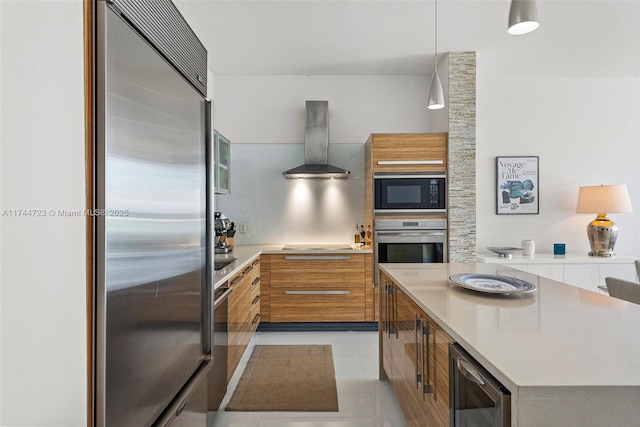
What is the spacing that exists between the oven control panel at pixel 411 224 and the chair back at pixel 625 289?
169 cm

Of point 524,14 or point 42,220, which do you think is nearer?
point 42,220

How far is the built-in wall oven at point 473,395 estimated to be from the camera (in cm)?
86

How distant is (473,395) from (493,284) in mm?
829

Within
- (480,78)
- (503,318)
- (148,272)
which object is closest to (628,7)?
(480,78)

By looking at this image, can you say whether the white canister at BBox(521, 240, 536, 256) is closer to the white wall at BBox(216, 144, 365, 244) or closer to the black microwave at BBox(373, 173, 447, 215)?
the black microwave at BBox(373, 173, 447, 215)

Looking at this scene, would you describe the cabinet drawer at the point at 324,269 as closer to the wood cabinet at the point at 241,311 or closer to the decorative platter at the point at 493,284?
the wood cabinet at the point at 241,311

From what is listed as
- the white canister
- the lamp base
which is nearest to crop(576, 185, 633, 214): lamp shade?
the lamp base

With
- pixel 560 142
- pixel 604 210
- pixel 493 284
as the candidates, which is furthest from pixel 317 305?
pixel 560 142

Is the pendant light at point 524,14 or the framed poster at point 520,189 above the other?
the pendant light at point 524,14

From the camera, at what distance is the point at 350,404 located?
2357 mm

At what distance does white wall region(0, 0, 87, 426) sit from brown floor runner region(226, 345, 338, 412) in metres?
1.74

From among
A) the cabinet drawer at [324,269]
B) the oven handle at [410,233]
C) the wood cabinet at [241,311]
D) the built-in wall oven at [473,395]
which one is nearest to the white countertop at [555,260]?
the oven handle at [410,233]

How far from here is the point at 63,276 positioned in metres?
0.76

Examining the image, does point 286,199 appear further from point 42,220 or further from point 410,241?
point 42,220
